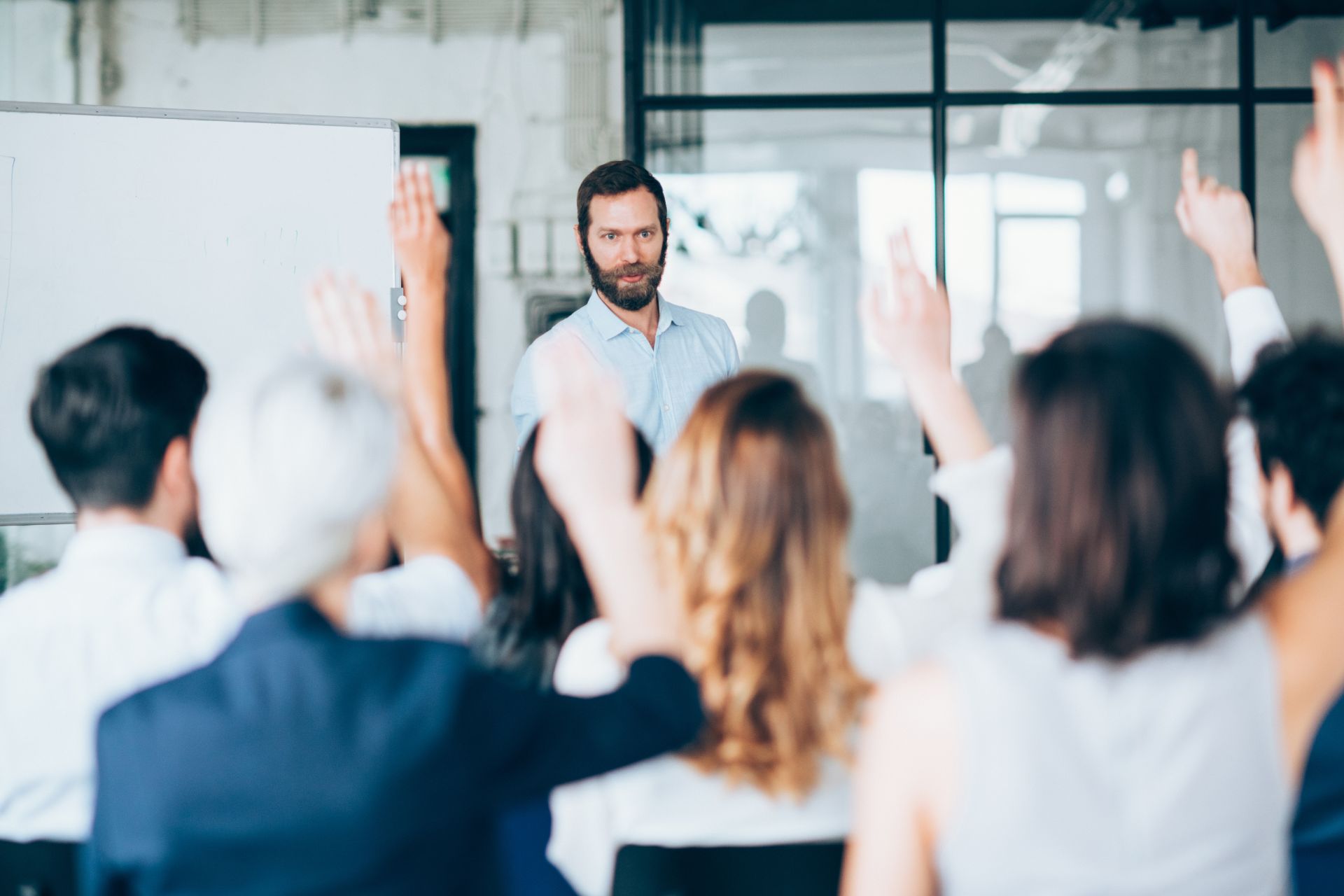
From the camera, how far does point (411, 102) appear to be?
4.85m

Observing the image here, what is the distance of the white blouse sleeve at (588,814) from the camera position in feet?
4.68

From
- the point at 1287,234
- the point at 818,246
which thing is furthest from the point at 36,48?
the point at 1287,234

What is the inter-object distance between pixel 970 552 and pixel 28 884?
49.9 inches

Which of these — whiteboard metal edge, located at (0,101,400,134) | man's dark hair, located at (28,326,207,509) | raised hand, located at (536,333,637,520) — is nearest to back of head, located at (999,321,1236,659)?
raised hand, located at (536,333,637,520)

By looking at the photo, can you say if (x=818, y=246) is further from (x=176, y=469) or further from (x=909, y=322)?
(x=176, y=469)

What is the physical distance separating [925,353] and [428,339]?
728 millimetres

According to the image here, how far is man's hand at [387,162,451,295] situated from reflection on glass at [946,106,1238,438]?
3287mm

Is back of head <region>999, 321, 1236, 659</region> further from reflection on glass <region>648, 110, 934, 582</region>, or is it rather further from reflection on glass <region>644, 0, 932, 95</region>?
reflection on glass <region>644, 0, 932, 95</region>

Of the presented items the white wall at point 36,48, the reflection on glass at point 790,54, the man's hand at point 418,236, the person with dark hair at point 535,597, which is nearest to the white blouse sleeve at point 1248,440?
the person with dark hair at point 535,597

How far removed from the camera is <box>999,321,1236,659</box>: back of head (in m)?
1.10

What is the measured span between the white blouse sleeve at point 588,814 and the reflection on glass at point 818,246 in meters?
3.39

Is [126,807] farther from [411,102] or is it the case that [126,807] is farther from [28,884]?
[411,102]

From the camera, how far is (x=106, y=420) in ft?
5.14

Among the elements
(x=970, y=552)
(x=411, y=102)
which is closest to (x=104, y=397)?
(x=970, y=552)
